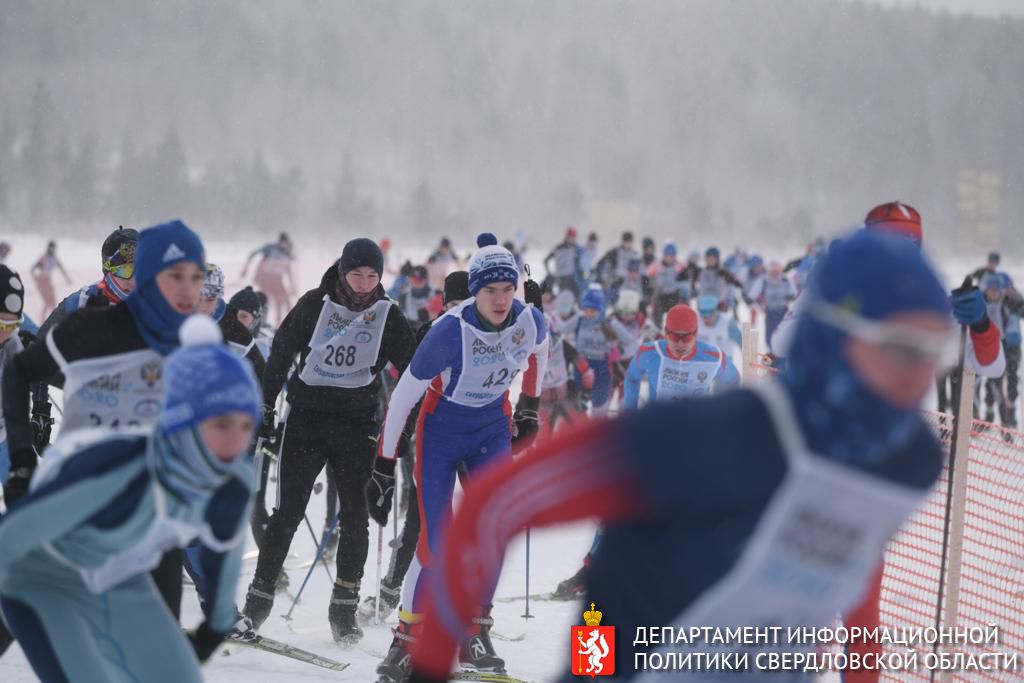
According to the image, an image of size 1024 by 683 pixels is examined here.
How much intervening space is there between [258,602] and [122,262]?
2.00 metres

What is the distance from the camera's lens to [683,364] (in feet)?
26.8

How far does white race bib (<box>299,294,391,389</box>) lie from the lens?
6219mm

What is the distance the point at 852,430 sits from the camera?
2.00 meters

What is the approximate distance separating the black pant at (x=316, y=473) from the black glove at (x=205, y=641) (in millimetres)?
2969

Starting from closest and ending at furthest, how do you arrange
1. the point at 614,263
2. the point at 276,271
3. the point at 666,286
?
the point at 666,286, the point at 614,263, the point at 276,271

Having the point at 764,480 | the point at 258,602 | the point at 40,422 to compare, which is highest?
the point at 40,422

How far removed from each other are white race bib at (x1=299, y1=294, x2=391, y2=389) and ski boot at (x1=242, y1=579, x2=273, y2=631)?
3.82ft

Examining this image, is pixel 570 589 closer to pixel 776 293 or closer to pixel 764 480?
pixel 764 480

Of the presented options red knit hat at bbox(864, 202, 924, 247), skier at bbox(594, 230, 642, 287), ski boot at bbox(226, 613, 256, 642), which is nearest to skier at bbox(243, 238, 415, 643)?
ski boot at bbox(226, 613, 256, 642)

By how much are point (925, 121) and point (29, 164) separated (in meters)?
63.6

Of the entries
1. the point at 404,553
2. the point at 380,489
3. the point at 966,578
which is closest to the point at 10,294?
the point at 380,489

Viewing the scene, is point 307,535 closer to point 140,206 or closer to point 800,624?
point 800,624

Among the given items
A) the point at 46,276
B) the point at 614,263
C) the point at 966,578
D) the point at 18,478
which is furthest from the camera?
the point at 614,263

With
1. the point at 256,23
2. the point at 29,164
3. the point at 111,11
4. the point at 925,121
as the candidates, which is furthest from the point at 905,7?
the point at 29,164
